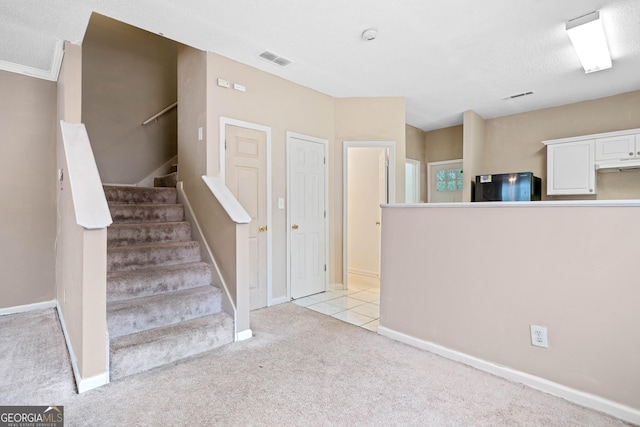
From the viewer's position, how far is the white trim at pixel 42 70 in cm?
299

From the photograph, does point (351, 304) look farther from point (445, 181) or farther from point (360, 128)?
point (445, 181)

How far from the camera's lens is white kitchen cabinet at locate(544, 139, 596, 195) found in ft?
14.2

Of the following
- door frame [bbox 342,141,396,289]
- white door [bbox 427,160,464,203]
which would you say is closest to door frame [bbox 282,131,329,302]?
door frame [bbox 342,141,396,289]

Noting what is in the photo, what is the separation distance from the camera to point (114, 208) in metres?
3.18

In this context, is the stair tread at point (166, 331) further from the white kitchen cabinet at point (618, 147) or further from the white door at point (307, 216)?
the white kitchen cabinet at point (618, 147)

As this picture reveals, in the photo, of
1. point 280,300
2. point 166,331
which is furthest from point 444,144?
point 166,331

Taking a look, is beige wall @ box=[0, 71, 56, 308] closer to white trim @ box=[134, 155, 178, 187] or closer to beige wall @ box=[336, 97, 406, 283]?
white trim @ box=[134, 155, 178, 187]

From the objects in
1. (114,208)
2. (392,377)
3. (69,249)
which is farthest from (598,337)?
(114,208)

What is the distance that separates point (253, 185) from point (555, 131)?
466cm

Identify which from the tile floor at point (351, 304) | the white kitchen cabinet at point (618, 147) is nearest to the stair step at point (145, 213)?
the tile floor at point (351, 304)

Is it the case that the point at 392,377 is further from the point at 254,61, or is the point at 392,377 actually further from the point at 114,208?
the point at 254,61

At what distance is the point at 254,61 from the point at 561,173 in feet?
14.9

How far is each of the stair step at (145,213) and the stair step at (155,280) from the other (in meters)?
0.71

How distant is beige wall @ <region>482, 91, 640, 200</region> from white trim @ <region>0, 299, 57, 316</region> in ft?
21.4
